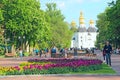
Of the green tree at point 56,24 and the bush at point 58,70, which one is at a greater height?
the green tree at point 56,24

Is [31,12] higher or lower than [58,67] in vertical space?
higher

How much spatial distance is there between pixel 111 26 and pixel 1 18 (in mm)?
18674

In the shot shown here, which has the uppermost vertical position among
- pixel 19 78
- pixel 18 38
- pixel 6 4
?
pixel 6 4

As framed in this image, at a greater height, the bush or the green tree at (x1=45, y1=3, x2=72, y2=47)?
the green tree at (x1=45, y1=3, x2=72, y2=47)

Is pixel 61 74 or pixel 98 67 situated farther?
pixel 98 67

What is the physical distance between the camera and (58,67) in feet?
77.3

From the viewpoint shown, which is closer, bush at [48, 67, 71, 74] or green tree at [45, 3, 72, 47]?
bush at [48, 67, 71, 74]

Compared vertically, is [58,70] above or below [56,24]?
below

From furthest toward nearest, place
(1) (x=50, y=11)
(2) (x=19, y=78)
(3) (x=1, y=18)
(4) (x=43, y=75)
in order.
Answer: (1) (x=50, y=11) < (3) (x=1, y=18) < (4) (x=43, y=75) < (2) (x=19, y=78)

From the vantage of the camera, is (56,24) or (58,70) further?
(56,24)

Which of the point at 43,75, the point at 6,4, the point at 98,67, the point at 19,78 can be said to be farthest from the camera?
the point at 6,4

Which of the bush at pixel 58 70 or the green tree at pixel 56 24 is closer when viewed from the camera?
the bush at pixel 58 70

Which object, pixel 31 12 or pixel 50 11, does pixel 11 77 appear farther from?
pixel 50 11

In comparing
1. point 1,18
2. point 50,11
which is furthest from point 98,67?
point 50,11
